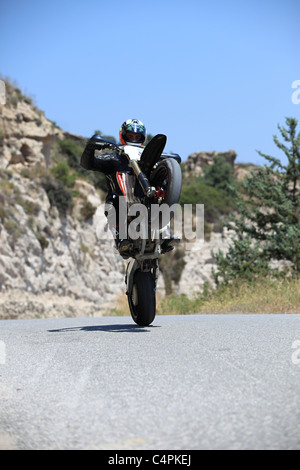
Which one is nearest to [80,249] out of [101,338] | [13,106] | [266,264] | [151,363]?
[13,106]

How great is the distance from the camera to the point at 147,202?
8.28 m

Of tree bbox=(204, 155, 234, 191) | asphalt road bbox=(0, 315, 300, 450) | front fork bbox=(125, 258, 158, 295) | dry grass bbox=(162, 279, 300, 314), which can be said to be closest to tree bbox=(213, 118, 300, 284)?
dry grass bbox=(162, 279, 300, 314)

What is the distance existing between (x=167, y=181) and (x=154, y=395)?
14.4 ft

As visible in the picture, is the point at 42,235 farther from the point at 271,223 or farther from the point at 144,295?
the point at 144,295

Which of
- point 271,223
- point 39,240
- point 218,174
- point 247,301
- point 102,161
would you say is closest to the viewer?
point 102,161

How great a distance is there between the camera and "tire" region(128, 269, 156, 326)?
8.52 metres

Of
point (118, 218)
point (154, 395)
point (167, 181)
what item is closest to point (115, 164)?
point (118, 218)

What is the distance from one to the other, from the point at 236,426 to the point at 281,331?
3916mm

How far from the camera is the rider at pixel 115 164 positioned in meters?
8.39

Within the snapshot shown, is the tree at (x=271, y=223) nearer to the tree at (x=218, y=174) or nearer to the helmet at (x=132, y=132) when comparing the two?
the helmet at (x=132, y=132)

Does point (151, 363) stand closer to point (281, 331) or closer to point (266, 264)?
point (281, 331)

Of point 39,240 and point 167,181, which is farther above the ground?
point 167,181

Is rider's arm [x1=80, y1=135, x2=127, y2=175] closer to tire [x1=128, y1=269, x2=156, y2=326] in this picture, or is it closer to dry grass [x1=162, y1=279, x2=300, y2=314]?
tire [x1=128, y1=269, x2=156, y2=326]

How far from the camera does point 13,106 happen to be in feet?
108
